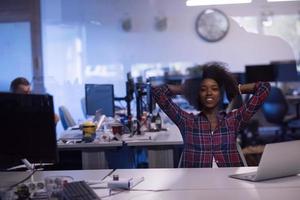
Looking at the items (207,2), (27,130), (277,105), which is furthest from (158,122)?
(207,2)

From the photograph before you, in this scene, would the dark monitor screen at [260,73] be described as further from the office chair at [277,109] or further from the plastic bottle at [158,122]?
the plastic bottle at [158,122]

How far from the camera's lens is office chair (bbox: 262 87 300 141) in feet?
18.1

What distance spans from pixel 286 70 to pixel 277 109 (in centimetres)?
78

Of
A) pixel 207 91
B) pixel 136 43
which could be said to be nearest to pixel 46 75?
pixel 136 43

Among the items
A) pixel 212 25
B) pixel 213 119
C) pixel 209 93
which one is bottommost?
pixel 213 119

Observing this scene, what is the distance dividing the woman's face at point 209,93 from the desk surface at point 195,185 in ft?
1.44

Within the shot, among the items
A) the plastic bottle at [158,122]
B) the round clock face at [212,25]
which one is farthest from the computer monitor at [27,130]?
the round clock face at [212,25]

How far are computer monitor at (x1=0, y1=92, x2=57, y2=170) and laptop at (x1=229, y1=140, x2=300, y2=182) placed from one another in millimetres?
850

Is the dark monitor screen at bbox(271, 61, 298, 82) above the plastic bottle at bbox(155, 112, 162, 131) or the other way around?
above

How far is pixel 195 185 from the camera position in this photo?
5.84 feet

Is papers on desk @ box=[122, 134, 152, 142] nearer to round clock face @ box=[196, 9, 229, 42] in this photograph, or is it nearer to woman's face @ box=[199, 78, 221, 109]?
woman's face @ box=[199, 78, 221, 109]

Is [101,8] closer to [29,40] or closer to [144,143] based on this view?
[29,40]

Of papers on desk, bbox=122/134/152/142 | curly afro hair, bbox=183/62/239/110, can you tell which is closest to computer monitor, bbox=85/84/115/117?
papers on desk, bbox=122/134/152/142

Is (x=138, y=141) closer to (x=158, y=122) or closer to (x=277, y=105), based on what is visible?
(x=158, y=122)
